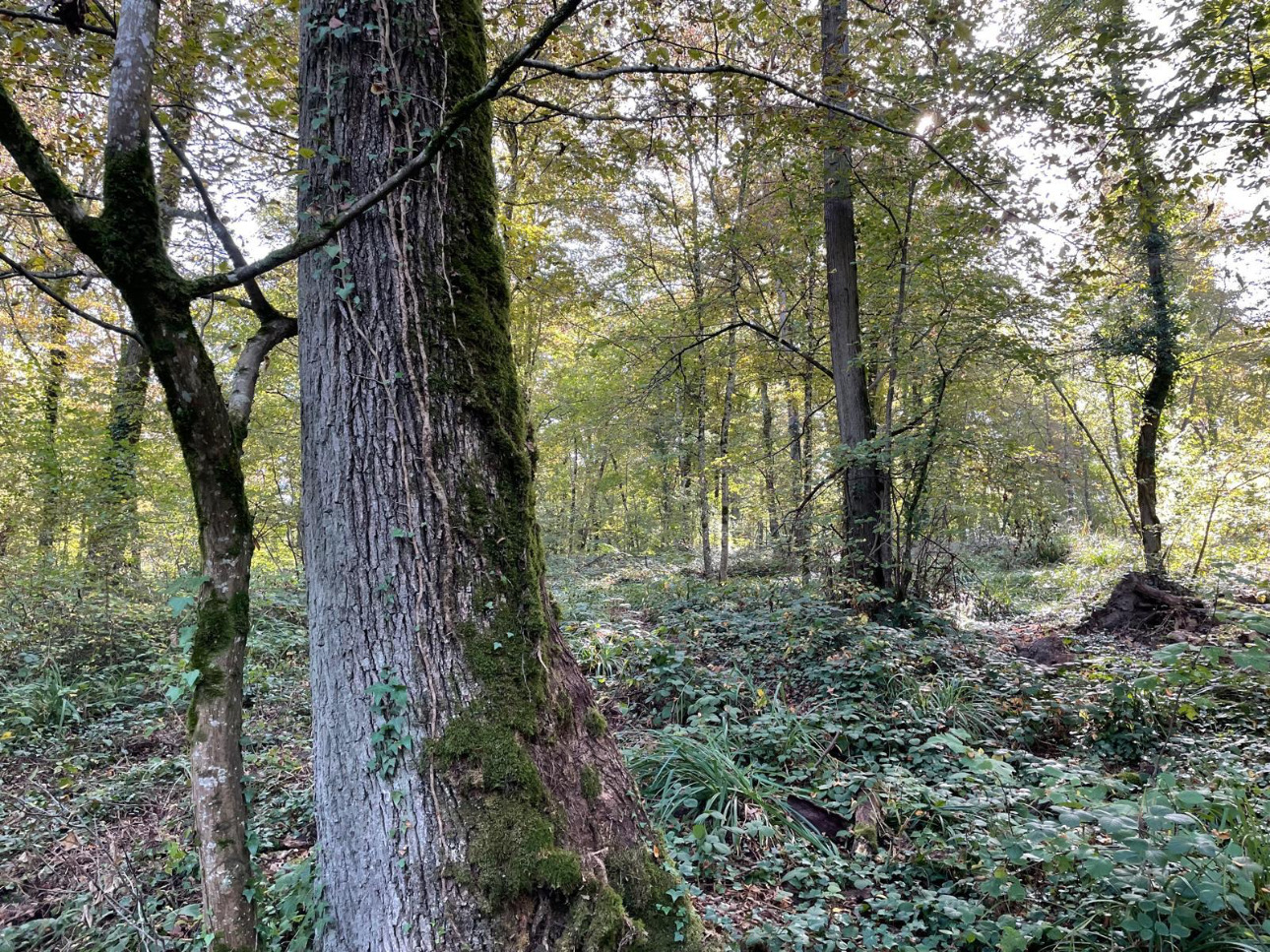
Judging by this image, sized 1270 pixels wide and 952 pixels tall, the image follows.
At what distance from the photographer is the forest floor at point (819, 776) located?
2.17m

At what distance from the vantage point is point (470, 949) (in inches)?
67.2

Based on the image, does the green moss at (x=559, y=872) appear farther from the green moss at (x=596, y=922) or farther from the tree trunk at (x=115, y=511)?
the tree trunk at (x=115, y=511)

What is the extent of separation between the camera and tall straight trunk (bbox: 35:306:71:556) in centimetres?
625

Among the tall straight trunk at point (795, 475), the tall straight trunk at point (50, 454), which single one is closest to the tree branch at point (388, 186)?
the tall straight trunk at point (795, 475)

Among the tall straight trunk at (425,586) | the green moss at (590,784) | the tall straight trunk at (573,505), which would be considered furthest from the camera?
the tall straight trunk at (573,505)

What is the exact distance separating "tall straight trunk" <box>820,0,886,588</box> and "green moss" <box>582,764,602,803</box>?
14.3ft

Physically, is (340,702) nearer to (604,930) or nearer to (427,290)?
(604,930)

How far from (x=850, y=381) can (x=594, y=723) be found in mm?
5537

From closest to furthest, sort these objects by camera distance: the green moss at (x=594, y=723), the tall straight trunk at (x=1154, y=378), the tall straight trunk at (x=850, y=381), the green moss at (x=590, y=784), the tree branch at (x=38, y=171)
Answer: the tree branch at (x=38, y=171) → the green moss at (x=590, y=784) → the green moss at (x=594, y=723) → the tall straight trunk at (x=850, y=381) → the tall straight trunk at (x=1154, y=378)

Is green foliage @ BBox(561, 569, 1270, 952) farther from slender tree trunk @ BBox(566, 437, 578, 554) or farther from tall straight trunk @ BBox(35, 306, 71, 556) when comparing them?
slender tree trunk @ BBox(566, 437, 578, 554)

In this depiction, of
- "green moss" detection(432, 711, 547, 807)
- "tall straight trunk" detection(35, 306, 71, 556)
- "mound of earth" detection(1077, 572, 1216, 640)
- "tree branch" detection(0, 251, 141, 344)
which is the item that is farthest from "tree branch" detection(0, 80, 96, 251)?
"mound of earth" detection(1077, 572, 1216, 640)

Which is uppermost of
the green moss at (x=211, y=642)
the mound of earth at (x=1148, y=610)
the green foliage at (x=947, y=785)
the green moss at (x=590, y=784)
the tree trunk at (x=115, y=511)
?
the tree trunk at (x=115, y=511)

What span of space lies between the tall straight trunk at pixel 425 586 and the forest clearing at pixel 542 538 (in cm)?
1

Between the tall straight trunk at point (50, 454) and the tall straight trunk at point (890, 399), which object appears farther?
the tall straight trunk at point (50, 454)
